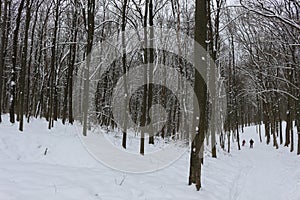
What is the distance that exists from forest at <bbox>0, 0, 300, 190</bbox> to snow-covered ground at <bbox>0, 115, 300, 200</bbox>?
3.71 metres

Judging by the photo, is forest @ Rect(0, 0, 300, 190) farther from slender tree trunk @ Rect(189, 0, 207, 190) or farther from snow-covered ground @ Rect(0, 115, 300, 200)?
slender tree trunk @ Rect(189, 0, 207, 190)

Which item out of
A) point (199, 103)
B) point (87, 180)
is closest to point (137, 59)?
point (199, 103)

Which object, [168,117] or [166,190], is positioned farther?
[168,117]

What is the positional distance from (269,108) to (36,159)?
26.4 meters

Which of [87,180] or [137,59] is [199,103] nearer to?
[87,180]

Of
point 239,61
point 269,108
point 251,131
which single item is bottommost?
point 251,131

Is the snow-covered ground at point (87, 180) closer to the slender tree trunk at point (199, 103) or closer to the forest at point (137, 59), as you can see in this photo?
the slender tree trunk at point (199, 103)

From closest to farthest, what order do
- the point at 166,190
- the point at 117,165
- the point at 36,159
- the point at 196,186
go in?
the point at 166,190 < the point at 196,186 < the point at 117,165 < the point at 36,159

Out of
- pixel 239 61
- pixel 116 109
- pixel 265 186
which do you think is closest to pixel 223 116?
pixel 239 61

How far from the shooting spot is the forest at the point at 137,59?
1573 cm

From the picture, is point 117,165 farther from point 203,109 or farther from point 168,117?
point 168,117

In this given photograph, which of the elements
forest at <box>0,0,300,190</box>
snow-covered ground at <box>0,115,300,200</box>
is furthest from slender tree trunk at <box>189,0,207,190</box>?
forest at <box>0,0,300,190</box>

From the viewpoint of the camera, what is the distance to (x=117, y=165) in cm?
973

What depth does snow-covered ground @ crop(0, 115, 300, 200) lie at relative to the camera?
583 cm
